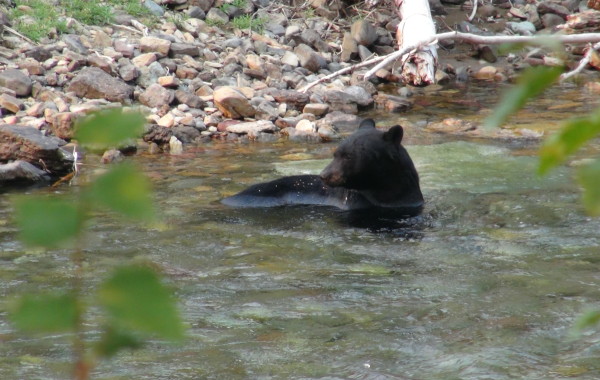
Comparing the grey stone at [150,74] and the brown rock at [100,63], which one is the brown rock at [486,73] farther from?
the brown rock at [100,63]

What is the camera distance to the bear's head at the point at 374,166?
688 cm

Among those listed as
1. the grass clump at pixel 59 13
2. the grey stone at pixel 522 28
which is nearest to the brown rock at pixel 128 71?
the grass clump at pixel 59 13

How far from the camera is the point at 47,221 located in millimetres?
560

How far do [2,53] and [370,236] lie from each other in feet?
23.7

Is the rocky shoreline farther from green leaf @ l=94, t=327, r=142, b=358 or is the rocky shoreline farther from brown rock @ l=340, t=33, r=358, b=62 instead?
green leaf @ l=94, t=327, r=142, b=358

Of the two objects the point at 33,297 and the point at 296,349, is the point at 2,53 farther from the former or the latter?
the point at 33,297

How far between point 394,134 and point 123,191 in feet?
21.1

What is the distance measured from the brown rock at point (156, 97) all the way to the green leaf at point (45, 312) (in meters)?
10.6

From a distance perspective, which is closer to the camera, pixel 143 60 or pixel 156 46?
pixel 143 60

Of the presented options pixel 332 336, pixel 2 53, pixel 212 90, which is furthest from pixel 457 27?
pixel 332 336

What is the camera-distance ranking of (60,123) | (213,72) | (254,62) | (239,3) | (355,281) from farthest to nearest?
(239,3) < (254,62) < (213,72) < (60,123) < (355,281)

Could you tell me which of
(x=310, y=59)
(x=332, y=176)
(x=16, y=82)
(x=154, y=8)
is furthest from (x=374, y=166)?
(x=154, y=8)

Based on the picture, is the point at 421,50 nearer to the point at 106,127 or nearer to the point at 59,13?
the point at 59,13

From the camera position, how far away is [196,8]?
14648 mm
